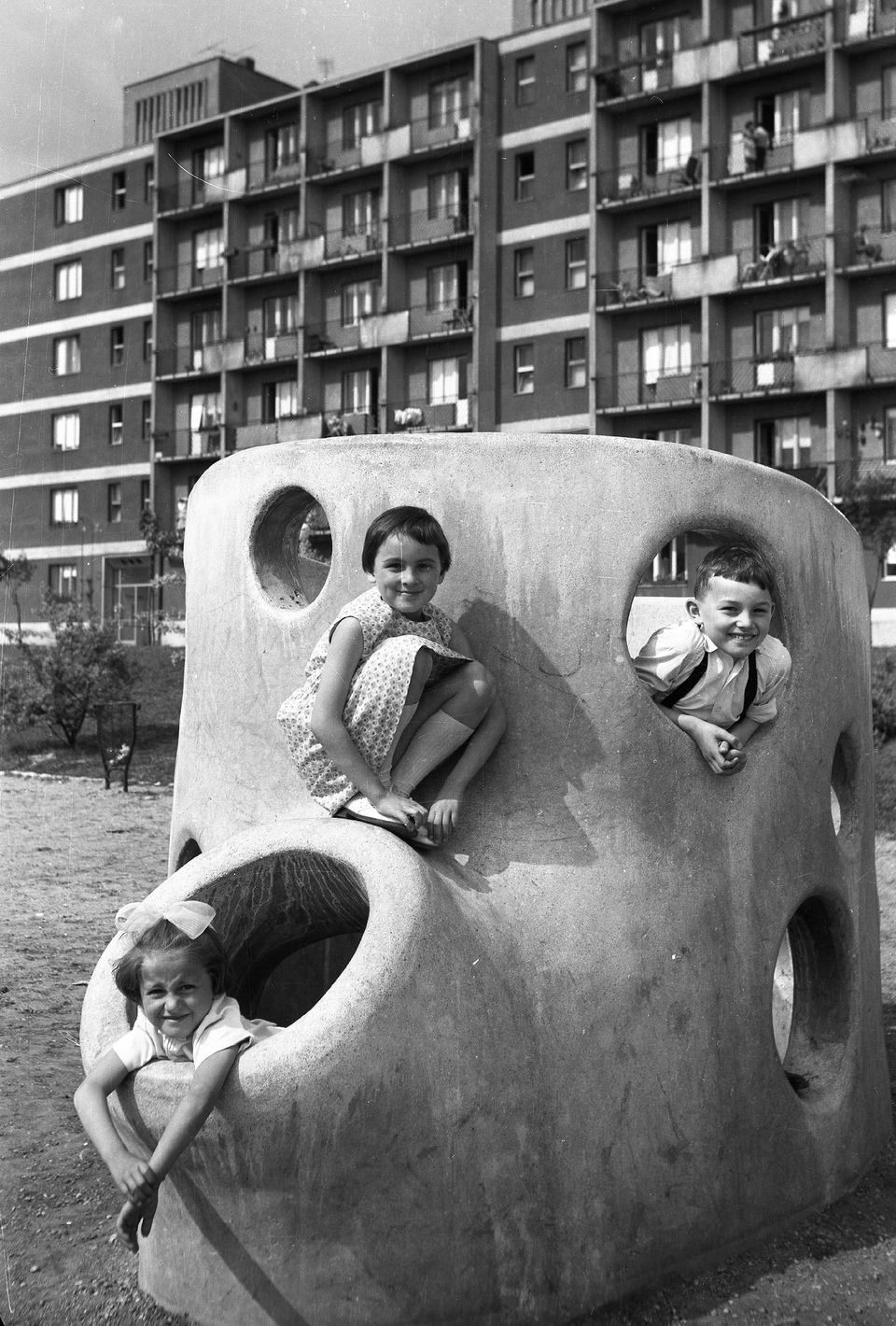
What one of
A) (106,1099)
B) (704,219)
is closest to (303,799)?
(106,1099)

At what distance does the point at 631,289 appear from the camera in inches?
1412

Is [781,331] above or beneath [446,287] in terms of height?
beneath

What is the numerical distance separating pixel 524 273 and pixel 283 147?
9.40m

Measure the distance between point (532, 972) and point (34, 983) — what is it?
191 inches

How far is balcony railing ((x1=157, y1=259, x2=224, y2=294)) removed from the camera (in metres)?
43.7

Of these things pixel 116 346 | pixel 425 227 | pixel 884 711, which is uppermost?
pixel 425 227

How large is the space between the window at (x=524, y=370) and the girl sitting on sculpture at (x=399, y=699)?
34628 millimetres

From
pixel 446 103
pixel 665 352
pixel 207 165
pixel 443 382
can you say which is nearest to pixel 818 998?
pixel 665 352

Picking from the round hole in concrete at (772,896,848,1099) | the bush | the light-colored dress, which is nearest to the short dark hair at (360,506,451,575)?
the light-colored dress

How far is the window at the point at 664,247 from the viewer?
35844mm

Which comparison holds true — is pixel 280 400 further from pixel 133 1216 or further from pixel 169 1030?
pixel 133 1216

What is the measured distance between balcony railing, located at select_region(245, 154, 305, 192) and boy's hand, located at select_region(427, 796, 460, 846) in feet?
131

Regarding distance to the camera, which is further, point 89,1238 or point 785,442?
point 785,442

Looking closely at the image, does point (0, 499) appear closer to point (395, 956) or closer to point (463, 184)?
point (395, 956)
